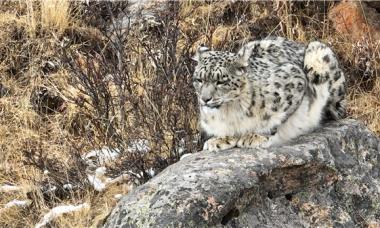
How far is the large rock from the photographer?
3.69 m

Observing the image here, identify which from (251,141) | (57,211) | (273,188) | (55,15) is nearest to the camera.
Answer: (273,188)

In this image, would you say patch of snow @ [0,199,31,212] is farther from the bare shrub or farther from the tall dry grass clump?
the tall dry grass clump

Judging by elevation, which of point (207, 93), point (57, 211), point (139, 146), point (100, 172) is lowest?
point (57, 211)

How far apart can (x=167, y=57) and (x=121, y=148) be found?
1039 mm

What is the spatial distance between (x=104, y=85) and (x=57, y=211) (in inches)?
47.6

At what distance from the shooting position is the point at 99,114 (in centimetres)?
586

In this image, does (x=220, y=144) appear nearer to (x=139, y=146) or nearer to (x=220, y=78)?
(x=220, y=78)

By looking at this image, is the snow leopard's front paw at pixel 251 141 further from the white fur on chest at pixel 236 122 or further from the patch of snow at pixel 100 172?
the patch of snow at pixel 100 172

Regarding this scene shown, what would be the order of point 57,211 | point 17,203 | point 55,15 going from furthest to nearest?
point 55,15 → point 17,203 → point 57,211

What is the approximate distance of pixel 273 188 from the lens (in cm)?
412

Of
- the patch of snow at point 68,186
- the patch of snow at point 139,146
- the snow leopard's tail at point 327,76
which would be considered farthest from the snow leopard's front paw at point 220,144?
the patch of snow at point 68,186

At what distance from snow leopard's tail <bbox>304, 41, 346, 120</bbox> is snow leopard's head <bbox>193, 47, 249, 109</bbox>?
2.64ft

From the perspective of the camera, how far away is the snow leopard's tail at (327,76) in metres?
4.98

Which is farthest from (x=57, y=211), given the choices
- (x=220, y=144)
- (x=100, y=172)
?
(x=220, y=144)
